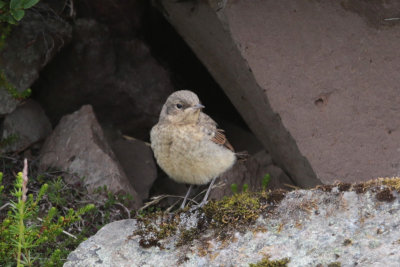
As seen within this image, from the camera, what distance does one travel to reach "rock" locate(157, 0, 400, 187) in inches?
253

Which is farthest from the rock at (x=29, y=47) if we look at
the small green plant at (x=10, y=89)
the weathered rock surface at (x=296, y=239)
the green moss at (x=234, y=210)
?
the green moss at (x=234, y=210)

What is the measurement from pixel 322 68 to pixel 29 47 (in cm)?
360

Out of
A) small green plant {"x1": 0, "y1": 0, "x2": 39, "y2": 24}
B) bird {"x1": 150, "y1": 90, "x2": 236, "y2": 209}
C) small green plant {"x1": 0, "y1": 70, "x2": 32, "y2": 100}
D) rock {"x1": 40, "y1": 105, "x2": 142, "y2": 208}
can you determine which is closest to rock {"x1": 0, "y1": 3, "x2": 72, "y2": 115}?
small green plant {"x1": 0, "y1": 70, "x2": 32, "y2": 100}

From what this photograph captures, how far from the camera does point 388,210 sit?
4.36 metres

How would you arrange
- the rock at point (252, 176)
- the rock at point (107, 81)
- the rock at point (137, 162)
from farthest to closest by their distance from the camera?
the rock at point (107, 81) < the rock at point (137, 162) < the rock at point (252, 176)

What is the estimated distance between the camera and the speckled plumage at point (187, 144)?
244 inches

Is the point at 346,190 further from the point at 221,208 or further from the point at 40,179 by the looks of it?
the point at 40,179

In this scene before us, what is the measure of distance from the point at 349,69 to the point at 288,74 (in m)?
0.68

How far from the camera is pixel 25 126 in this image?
7.48m

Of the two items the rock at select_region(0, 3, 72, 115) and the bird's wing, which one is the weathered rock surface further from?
the rock at select_region(0, 3, 72, 115)

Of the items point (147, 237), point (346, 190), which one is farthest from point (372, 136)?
point (147, 237)

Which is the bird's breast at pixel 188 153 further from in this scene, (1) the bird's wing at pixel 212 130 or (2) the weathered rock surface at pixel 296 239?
(2) the weathered rock surface at pixel 296 239

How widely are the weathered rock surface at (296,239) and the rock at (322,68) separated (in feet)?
5.89

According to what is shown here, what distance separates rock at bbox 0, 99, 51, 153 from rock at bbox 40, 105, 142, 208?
0.20 m
